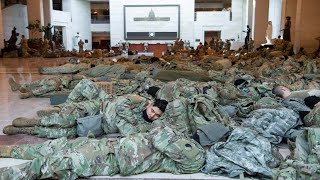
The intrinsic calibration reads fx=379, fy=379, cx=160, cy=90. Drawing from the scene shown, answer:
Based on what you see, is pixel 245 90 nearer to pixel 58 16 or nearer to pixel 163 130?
pixel 163 130

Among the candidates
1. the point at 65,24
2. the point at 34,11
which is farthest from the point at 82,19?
the point at 34,11

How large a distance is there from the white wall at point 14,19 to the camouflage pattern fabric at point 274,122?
22.1 m

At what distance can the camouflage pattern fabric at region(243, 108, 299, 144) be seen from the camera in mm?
3676

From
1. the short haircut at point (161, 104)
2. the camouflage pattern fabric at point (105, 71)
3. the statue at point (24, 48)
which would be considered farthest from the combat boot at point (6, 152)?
the statue at point (24, 48)

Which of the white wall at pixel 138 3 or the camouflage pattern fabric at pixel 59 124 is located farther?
the white wall at pixel 138 3

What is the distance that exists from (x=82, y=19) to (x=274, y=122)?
121ft

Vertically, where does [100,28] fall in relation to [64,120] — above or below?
above

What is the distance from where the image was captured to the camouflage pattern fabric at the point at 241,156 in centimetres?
288

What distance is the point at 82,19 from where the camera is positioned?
3878 cm

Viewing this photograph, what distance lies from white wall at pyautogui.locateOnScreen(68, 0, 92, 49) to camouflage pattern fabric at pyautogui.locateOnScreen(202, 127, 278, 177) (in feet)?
115

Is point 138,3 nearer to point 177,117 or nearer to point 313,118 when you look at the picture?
point 177,117

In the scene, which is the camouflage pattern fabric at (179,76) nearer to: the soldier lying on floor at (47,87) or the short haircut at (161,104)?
the soldier lying on floor at (47,87)

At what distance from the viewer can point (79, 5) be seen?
38.3 m

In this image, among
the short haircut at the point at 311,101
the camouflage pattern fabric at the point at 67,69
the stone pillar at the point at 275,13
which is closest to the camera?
the short haircut at the point at 311,101
